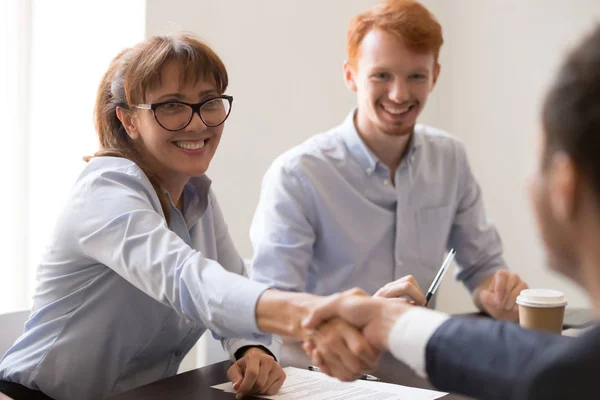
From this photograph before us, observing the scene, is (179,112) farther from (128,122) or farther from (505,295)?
(505,295)

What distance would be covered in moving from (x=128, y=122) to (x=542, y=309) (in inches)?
42.8

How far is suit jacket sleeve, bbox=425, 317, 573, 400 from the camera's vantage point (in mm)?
1081

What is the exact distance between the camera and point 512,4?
4.24 metres

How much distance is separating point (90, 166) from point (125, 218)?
9.8 inches

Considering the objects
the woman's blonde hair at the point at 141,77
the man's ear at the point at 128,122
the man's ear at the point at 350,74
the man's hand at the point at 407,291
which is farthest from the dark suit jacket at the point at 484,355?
the man's ear at the point at 350,74

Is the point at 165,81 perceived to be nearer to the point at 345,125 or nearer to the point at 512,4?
the point at 345,125

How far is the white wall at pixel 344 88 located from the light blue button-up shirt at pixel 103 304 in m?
1.44

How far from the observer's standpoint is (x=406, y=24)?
2.59 m

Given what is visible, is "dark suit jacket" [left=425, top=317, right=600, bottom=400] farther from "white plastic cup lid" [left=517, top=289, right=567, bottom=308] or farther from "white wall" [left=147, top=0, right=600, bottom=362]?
"white wall" [left=147, top=0, right=600, bottom=362]

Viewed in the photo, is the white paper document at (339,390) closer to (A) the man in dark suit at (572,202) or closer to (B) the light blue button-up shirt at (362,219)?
(A) the man in dark suit at (572,202)

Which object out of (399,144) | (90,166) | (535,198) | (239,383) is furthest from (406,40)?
(535,198)

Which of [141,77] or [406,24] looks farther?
[406,24]

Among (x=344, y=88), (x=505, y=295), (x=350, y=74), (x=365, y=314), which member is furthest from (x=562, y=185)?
(x=344, y=88)

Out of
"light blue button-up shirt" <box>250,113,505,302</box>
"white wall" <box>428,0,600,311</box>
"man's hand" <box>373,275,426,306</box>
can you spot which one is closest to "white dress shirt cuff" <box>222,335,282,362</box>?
"man's hand" <box>373,275,426,306</box>
